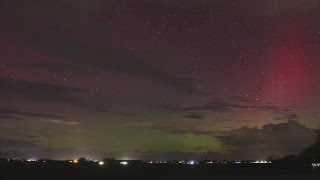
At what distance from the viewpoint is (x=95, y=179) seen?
164 metres

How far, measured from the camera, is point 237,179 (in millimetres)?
168500

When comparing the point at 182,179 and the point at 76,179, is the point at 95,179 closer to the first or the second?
the point at 76,179

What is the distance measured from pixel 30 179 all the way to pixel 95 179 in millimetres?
21692

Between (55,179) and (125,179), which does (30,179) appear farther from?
(125,179)

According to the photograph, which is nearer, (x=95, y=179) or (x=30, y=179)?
(x=30, y=179)

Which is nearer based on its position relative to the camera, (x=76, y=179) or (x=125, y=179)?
(x=76, y=179)

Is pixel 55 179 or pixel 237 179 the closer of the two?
pixel 55 179

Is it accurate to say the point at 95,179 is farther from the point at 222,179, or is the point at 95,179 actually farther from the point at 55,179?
the point at 222,179

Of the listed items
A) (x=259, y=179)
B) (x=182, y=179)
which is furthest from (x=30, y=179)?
(x=259, y=179)

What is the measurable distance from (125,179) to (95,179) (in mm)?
10849

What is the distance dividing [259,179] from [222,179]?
12.7 metres

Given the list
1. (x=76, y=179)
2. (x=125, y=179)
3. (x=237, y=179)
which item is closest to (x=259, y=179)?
(x=237, y=179)

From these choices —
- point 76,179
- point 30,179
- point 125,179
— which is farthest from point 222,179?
point 30,179

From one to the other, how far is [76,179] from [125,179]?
1844 centimetres
